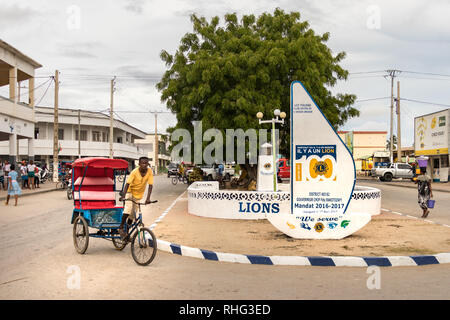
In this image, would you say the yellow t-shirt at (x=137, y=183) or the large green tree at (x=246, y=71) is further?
the large green tree at (x=246, y=71)

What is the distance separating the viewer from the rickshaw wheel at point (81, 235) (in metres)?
8.34

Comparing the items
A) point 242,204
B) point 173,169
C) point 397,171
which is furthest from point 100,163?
point 173,169

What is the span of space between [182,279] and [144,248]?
123cm

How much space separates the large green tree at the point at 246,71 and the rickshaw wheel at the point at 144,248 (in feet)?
53.2

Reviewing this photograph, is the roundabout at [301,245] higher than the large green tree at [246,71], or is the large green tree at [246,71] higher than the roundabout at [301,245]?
the large green tree at [246,71]

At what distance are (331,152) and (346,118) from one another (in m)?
19.2

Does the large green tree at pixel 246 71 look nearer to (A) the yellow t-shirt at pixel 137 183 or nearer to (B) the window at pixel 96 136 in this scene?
(A) the yellow t-shirt at pixel 137 183

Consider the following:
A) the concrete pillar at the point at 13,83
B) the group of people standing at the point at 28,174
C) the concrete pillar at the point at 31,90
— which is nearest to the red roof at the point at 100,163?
the group of people standing at the point at 28,174

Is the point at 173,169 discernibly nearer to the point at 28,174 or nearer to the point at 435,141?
the point at 28,174

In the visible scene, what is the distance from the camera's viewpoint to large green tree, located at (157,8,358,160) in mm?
23844

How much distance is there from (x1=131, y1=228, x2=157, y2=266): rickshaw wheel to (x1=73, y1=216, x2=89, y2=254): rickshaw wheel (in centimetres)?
124

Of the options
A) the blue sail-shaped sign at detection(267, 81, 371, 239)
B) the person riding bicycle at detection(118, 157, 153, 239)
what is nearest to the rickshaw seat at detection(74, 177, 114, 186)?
the person riding bicycle at detection(118, 157, 153, 239)

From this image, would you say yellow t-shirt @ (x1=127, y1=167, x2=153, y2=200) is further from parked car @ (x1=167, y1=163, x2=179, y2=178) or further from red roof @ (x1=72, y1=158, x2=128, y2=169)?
parked car @ (x1=167, y1=163, x2=179, y2=178)
